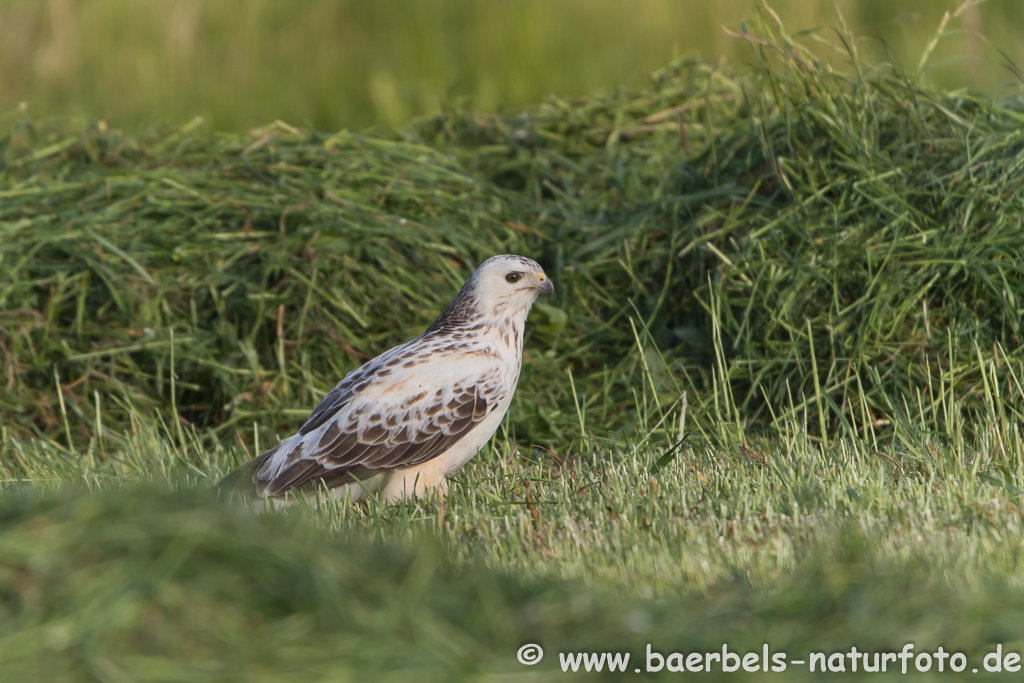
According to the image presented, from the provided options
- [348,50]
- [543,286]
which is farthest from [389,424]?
[348,50]

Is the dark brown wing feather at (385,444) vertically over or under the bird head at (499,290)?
under

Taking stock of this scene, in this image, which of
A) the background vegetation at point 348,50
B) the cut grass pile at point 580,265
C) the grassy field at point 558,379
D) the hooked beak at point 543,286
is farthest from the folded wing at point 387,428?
the background vegetation at point 348,50

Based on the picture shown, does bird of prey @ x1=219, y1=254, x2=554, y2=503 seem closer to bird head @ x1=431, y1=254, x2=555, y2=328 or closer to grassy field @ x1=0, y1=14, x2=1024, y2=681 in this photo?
bird head @ x1=431, y1=254, x2=555, y2=328

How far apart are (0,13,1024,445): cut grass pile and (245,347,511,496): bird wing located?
91cm

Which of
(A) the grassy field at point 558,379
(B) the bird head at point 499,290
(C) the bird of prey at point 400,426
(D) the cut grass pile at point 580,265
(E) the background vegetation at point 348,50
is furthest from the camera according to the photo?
(E) the background vegetation at point 348,50

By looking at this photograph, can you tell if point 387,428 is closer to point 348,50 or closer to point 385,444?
point 385,444

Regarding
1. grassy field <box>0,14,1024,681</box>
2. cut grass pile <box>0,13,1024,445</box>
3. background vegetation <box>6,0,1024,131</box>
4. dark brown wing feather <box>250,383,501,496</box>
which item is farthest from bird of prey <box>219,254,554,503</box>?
background vegetation <box>6,0,1024,131</box>

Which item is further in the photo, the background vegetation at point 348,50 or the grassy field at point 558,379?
the background vegetation at point 348,50

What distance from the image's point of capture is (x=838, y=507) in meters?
3.26

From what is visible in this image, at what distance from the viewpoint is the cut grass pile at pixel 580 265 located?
4.93m

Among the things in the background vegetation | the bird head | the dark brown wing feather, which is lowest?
the dark brown wing feather

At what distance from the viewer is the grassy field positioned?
220 centimetres

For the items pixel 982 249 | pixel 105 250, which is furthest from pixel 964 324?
pixel 105 250

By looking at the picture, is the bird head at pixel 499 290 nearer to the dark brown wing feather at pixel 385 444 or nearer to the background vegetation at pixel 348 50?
the dark brown wing feather at pixel 385 444
